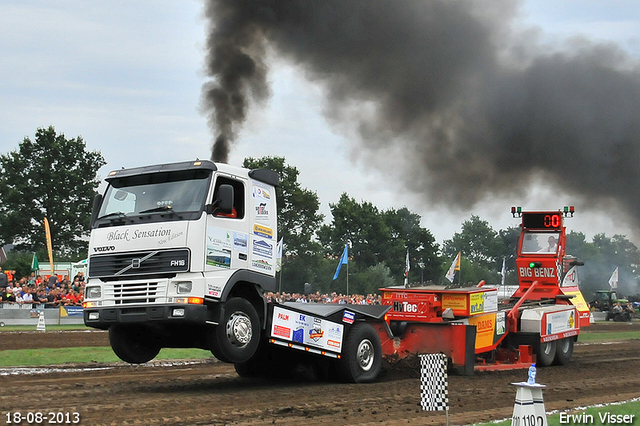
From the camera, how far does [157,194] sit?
11.5 m

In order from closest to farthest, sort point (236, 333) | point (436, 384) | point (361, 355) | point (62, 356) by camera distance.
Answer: point (436, 384), point (236, 333), point (361, 355), point (62, 356)

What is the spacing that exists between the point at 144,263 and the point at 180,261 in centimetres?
58

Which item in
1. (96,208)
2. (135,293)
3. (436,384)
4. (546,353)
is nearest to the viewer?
(436,384)

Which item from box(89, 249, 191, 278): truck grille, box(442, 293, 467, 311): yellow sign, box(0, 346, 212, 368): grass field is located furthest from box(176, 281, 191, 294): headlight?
box(0, 346, 212, 368): grass field

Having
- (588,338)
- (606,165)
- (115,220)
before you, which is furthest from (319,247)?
(115,220)

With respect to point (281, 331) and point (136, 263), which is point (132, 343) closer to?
point (136, 263)

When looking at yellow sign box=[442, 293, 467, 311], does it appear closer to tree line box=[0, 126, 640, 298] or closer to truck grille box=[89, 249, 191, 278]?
truck grille box=[89, 249, 191, 278]

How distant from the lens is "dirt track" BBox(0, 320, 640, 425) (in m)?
9.30

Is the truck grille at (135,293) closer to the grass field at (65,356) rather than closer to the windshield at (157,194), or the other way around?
the windshield at (157,194)

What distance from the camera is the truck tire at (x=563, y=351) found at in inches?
716

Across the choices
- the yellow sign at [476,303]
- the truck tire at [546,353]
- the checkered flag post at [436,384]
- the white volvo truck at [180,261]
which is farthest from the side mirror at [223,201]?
the truck tire at [546,353]

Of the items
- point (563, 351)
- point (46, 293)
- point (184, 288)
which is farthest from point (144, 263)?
point (46, 293)

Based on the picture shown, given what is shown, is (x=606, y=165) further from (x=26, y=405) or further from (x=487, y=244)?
(x=487, y=244)

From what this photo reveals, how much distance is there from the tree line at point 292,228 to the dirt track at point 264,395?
35.3 meters
